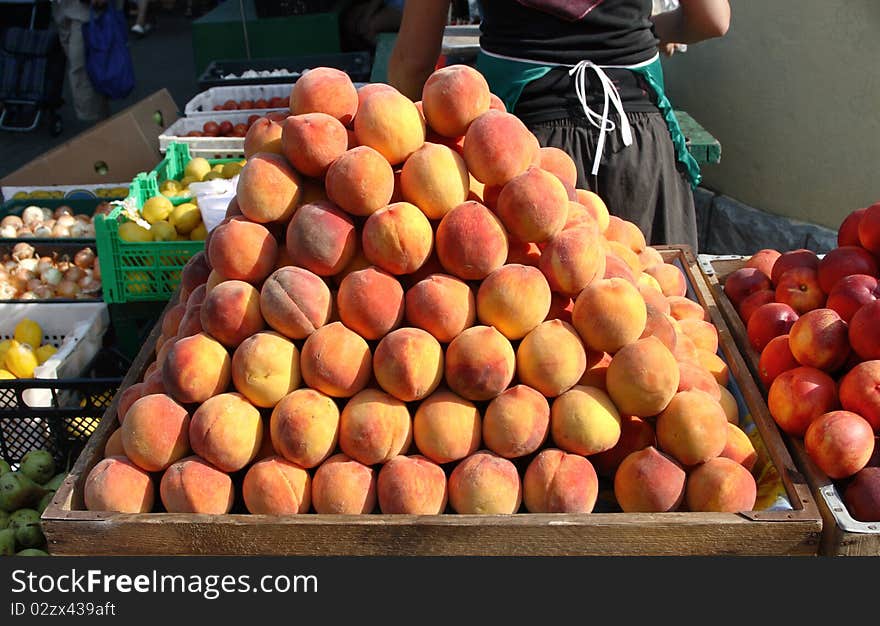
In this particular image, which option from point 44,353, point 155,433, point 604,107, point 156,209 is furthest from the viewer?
point 156,209

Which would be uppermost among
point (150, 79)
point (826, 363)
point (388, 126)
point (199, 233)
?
point (388, 126)

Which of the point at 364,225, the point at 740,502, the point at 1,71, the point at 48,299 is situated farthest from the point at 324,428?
the point at 1,71

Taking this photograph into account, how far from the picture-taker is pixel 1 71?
7.41 meters

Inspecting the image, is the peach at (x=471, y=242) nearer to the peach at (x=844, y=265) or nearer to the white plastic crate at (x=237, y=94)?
the peach at (x=844, y=265)

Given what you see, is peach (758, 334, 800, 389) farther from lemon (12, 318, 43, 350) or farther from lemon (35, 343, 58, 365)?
lemon (12, 318, 43, 350)

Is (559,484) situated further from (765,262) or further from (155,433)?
(765,262)

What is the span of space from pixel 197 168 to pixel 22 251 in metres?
0.85

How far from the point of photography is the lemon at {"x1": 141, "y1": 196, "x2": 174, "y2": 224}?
3400mm

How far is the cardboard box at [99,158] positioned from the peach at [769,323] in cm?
358

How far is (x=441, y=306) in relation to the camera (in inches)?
58.9

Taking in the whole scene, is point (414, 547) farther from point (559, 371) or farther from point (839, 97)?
point (839, 97)

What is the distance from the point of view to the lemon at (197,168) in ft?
13.0

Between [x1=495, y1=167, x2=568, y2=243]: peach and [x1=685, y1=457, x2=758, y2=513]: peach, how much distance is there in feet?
1.68

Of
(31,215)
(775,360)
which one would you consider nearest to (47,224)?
(31,215)
